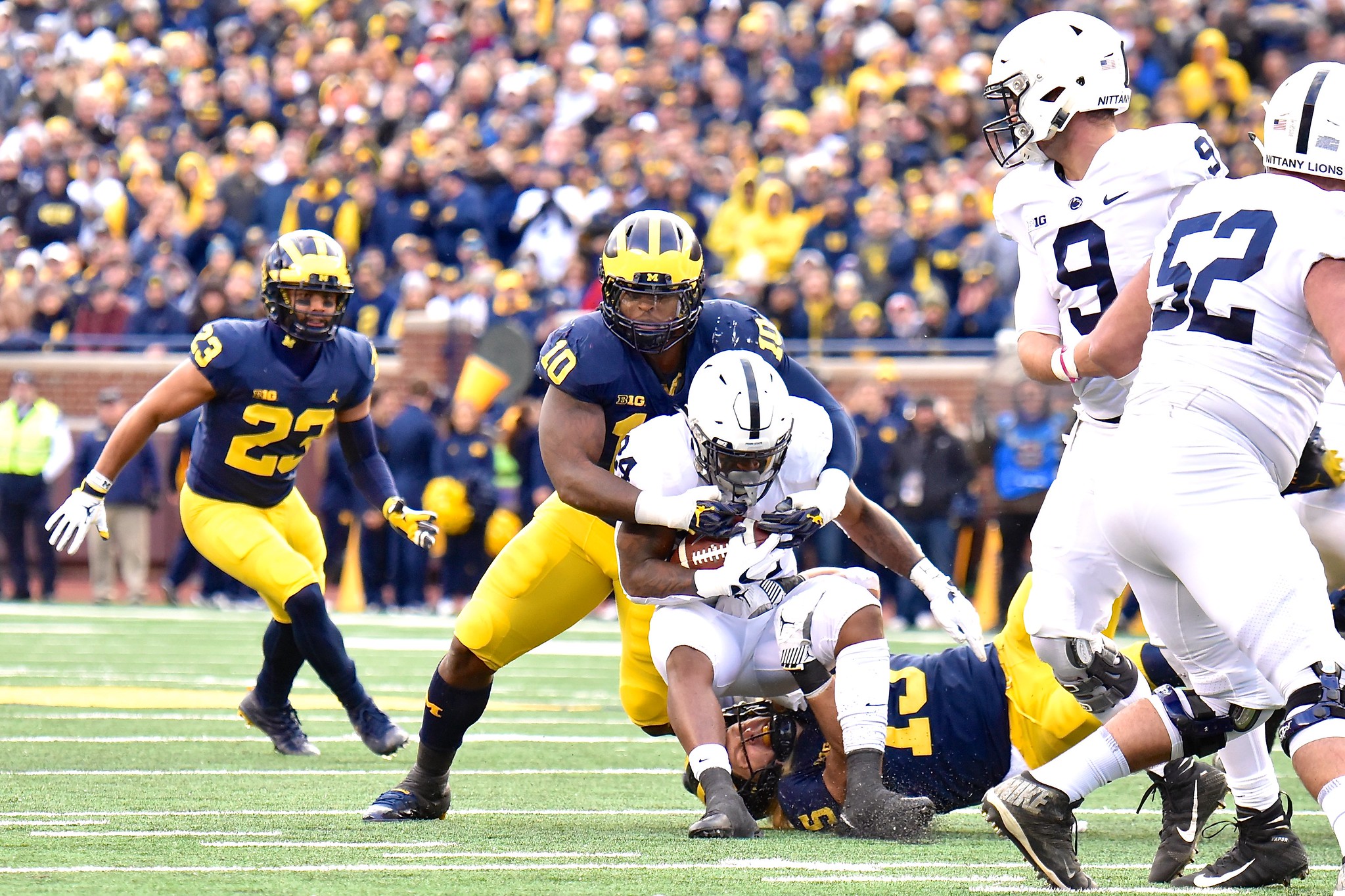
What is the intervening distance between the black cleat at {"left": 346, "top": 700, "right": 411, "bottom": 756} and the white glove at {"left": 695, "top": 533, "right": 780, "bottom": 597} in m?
1.94

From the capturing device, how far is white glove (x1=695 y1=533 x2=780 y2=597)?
4.51 metres

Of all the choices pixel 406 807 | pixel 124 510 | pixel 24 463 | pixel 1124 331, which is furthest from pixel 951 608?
pixel 24 463

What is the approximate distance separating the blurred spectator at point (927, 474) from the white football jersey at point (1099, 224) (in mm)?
7706

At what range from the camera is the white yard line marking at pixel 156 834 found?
168 inches

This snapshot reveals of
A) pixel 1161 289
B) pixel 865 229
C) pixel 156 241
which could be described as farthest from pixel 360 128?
pixel 1161 289

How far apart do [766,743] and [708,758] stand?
1.40 ft

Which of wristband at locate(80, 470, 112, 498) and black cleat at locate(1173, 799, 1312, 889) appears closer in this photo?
black cleat at locate(1173, 799, 1312, 889)

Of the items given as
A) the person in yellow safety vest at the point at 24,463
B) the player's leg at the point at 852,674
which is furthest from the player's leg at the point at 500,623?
the person in yellow safety vest at the point at 24,463

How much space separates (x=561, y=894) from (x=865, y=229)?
383 inches

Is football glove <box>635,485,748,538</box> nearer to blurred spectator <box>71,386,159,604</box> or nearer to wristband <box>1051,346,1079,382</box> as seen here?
wristband <box>1051,346,1079,382</box>

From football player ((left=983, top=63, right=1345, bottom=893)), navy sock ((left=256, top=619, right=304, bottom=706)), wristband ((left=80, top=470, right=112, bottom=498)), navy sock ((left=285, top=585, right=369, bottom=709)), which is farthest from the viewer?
navy sock ((left=256, top=619, right=304, bottom=706))

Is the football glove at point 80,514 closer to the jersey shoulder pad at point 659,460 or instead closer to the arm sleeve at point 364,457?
the arm sleeve at point 364,457

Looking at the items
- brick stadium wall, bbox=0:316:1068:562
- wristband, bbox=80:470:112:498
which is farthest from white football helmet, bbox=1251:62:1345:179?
brick stadium wall, bbox=0:316:1068:562

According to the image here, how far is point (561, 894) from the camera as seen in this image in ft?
11.6
